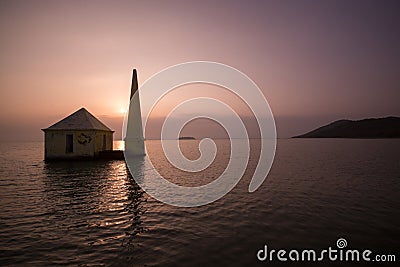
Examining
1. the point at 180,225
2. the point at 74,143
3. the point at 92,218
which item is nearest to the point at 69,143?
the point at 74,143

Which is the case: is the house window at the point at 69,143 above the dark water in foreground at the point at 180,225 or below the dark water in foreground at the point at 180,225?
above

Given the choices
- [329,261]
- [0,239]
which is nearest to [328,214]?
[329,261]

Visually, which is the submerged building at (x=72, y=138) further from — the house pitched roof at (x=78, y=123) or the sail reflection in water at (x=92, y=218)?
the sail reflection in water at (x=92, y=218)

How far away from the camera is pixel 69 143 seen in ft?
122


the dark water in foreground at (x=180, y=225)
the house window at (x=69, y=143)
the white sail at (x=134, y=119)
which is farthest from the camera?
the white sail at (x=134, y=119)

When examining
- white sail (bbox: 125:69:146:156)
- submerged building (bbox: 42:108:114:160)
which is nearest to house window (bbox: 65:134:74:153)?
submerged building (bbox: 42:108:114:160)

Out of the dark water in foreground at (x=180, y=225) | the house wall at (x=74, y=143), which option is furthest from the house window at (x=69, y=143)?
the dark water in foreground at (x=180, y=225)

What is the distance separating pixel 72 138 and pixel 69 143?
1.42 metres

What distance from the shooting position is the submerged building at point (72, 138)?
34.9 m

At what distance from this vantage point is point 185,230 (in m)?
11.0

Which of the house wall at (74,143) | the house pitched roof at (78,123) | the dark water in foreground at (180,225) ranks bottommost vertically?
the dark water in foreground at (180,225)

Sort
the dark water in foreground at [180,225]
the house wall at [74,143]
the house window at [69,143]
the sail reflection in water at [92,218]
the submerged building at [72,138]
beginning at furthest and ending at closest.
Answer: the house window at [69,143] → the house wall at [74,143] → the submerged building at [72,138] → the sail reflection in water at [92,218] → the dark water in foreground at [180,225]

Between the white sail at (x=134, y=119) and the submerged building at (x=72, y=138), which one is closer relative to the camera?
the submerged building at (x=72, y=138)

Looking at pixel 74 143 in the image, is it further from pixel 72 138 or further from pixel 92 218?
pixel 92 218
